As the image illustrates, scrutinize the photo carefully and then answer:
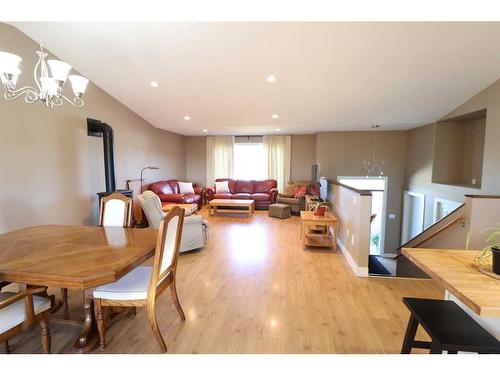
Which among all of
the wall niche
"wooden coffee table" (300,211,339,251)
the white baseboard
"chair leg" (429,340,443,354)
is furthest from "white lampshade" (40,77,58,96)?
the wall niche

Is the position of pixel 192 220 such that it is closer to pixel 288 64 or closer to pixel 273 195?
pixel 288 64

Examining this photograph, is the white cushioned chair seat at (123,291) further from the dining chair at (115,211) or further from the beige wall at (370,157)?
the beige wall at (370,157)

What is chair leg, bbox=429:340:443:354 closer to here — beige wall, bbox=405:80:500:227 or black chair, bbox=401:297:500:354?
black chair, bbox=401:297:500:354

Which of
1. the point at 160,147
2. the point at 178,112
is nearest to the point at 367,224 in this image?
the point at 178,112

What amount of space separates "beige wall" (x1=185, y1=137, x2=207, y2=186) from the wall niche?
21.2ft

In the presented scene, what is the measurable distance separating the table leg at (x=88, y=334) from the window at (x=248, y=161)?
20.9 ft

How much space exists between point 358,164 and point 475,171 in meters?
2.42

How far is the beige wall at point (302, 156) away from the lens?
745 cm

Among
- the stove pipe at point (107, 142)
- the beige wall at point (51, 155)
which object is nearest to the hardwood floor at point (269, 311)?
the beige wall at point (51, 155)

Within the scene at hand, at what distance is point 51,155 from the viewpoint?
134 inches

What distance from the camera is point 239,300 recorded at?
229cm

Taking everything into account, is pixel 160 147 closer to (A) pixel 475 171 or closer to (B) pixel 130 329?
(B) pixel 130 329

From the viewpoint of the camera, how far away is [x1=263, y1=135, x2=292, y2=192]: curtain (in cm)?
750

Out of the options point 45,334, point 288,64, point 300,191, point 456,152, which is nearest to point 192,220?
point 45,334
